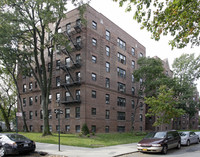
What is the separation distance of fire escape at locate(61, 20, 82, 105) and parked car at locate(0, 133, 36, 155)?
1552 cm

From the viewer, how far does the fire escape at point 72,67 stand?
28503mm

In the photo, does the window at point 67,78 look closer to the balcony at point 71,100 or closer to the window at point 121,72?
the balcony at point 71,100

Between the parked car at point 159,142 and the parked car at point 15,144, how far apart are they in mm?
7059

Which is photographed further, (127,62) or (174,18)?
(127,62)

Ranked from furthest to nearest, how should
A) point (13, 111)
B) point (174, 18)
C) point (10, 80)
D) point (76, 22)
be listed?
point (13, 111)
point (10, 80)
point (76, 22)
point (174, 18)

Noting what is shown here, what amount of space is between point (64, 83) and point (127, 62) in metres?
13.5

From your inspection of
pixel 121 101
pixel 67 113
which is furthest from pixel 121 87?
pixel 67 113

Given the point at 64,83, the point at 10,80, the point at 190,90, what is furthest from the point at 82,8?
the point at 10,80

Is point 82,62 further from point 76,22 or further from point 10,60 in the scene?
point 10,60

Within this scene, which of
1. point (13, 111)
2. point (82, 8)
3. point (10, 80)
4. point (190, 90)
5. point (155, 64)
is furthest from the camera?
point (13, 111)

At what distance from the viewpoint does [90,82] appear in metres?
28.4

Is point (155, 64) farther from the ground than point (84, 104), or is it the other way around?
point (155, 64)

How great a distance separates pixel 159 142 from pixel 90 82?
17036 millimetres

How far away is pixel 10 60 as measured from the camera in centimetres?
2698
